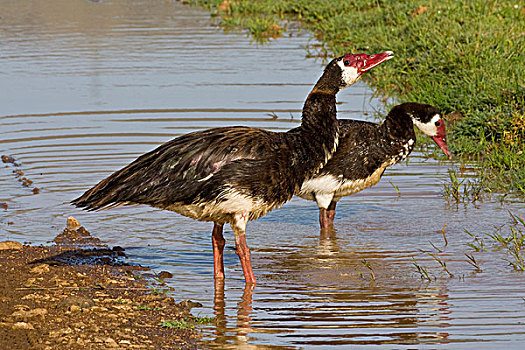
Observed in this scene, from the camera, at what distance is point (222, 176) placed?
6.35 metres

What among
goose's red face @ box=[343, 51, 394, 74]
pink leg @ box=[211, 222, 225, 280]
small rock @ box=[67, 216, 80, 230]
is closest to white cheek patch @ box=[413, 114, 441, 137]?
goose's red face @ box=[343, 51, 394, 74]

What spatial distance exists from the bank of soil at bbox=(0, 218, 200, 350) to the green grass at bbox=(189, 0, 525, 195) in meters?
3.62

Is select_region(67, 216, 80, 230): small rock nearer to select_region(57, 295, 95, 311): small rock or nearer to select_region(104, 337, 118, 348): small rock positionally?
select_region(57, 295, 95, 311): small rock

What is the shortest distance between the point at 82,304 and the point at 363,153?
3.11 metres

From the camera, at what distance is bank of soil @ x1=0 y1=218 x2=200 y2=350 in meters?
5.21

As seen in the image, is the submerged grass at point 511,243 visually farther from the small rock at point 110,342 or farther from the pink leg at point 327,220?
the small rock at point 110,342

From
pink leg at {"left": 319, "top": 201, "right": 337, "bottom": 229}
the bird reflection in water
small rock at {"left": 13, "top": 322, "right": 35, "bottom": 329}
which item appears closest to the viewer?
small rock at {"left": 13, "top": 322, "right": 35, "bottom": 329}

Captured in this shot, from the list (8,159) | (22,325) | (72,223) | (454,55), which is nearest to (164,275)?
(72,223)

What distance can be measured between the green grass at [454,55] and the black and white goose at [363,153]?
990 millimetres

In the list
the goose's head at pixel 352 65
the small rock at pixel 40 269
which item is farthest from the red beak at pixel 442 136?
the small rock at pixel 40 269

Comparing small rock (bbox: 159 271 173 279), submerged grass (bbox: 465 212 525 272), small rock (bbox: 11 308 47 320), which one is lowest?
small rock (bbox: 159 271 173 279)

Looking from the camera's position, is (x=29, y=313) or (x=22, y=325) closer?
(x=22, y=325)

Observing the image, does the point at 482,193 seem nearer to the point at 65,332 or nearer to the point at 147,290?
the point at 147,290

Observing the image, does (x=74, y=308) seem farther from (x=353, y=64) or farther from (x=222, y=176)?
(x=353, y=64)
